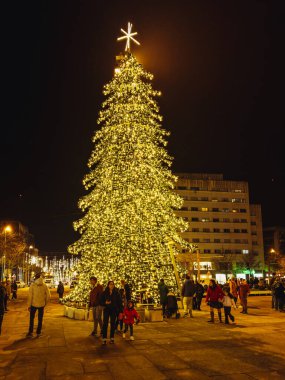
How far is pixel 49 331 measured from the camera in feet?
44.2

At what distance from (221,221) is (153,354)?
3767 inches

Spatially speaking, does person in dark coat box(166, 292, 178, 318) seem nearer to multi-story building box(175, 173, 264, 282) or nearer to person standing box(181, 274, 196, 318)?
person standing box(181, 274, 196, 318)

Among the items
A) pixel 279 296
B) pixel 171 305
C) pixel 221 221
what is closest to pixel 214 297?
pixel 171 305

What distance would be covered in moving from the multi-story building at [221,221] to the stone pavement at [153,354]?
84.8 meters

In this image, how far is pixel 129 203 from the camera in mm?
20375

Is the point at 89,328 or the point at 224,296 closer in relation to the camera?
the point at 89,328

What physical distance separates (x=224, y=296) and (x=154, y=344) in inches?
210

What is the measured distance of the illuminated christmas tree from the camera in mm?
19703

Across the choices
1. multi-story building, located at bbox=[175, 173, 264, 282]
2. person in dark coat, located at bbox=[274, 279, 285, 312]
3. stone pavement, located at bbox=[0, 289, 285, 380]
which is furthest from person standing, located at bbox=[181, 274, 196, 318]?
multi-story building, located at bbox=[175, 173, 264, 282]

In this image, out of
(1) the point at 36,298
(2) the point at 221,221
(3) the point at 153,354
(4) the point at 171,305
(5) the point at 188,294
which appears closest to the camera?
(3) the point at 153,354

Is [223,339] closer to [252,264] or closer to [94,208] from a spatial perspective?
[94,208]

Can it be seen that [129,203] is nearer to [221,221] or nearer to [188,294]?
[188,294]

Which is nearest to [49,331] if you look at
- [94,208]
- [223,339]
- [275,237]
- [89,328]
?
[89,328]

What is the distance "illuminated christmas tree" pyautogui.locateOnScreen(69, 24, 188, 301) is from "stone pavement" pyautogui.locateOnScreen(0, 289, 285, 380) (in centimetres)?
537
